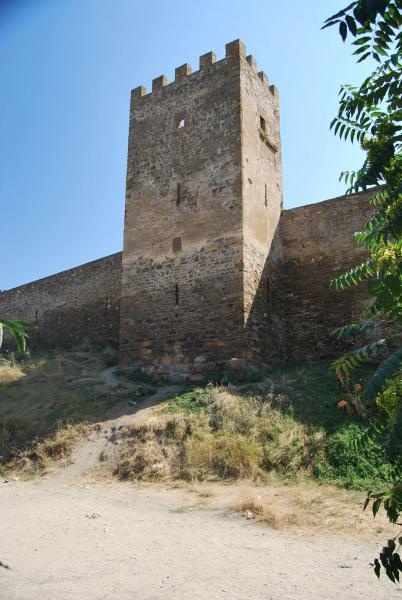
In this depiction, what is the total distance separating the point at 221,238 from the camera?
1300 centimetres

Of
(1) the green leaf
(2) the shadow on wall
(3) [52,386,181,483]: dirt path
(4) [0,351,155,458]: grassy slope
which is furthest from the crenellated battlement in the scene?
(1) the green leaf

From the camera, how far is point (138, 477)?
8.60m

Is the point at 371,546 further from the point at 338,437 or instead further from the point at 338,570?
the point at 338,437

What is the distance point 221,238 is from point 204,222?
2.47 feet

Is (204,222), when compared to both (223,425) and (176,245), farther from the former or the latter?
(223,425)

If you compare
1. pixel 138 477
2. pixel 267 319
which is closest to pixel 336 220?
pixel 267 319

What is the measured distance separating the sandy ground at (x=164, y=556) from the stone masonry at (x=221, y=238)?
5.78 meters

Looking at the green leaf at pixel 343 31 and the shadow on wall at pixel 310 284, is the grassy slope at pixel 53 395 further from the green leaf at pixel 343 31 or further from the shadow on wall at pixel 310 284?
the green leaf at pixel 343 31

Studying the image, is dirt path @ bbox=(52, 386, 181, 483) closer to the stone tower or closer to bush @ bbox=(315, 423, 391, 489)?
the stone tower

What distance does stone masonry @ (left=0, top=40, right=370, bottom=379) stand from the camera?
12.7 m

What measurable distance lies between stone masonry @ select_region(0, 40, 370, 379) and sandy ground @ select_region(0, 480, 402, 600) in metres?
5.78

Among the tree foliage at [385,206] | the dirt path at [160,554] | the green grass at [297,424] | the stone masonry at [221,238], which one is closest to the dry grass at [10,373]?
the stone masonry at [221,238]

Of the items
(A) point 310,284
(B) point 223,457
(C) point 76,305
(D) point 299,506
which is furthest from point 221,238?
(C) point 76,305

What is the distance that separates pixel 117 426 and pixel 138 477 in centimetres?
180
